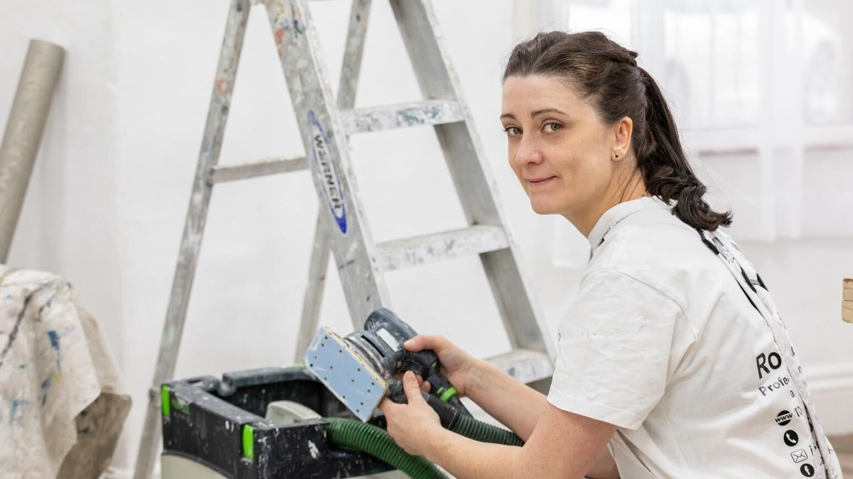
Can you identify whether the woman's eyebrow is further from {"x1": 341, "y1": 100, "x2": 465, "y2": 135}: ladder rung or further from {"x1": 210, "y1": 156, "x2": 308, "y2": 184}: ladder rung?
{"x1": 210, "y1": 156, "x2": 308, "y2": 184}: ladder rung

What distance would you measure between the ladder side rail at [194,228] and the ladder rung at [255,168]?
2 cm

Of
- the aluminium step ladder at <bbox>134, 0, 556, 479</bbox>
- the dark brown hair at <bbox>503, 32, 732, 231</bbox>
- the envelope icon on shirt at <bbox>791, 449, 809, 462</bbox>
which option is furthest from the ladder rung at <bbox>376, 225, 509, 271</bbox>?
the envelope icon on shirt at <bbox>791, 449, 809, 462</bbox>

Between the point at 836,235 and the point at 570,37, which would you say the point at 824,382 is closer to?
the point at 836,235

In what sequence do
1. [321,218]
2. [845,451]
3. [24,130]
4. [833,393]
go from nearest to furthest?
[321,218]
[24,130]
[845,451]
[833,393]

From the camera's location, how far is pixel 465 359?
1352 millimetres

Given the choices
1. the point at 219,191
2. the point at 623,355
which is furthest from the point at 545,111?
the point at 219,191

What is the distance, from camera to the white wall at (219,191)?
2035 mm

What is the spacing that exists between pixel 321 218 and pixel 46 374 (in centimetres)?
58

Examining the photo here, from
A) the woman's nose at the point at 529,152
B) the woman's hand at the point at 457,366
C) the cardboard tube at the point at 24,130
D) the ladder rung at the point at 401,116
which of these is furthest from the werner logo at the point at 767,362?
the cardboard tube at the point at 24,130

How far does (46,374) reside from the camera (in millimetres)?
1514

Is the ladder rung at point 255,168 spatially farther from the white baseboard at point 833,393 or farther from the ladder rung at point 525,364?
the white baseboard at point 833,393

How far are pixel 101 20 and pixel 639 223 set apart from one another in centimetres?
144

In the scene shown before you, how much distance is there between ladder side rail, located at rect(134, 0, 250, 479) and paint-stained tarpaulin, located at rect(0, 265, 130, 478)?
19 cm

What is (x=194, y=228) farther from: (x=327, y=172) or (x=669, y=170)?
(x=669, y=170)
